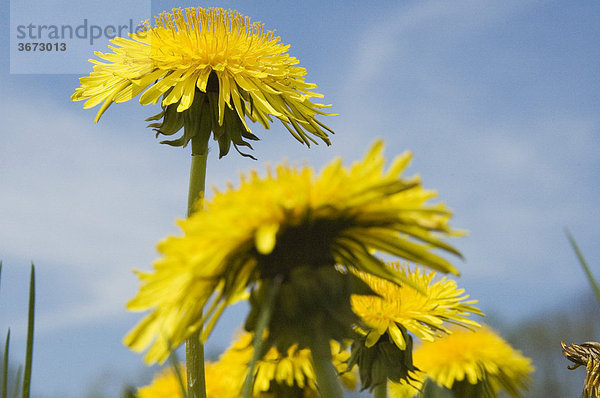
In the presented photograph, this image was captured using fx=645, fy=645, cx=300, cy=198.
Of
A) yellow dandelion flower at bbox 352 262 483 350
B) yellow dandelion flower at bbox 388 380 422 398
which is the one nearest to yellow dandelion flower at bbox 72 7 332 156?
yellow dandelion flower at bbox 352 262 483 350

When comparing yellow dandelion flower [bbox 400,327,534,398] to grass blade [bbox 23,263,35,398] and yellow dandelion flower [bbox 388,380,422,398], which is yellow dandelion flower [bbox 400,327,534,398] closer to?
yellow dandelion flower [bbox 388,380,422,398]

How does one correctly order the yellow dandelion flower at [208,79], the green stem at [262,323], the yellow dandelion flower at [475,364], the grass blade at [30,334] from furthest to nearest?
the yellow dandelion flower at [475,364]
the yellow dandelion flower at [208,79]
the grass blade at [30,334]
the green stem at [262,323]

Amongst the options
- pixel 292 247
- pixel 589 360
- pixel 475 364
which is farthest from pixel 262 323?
pixel 475 364

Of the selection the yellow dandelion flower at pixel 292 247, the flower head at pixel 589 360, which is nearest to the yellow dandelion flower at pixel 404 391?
the flower head at pixel 589 360

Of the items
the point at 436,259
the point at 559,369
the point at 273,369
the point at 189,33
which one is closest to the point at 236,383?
the point at 273,369

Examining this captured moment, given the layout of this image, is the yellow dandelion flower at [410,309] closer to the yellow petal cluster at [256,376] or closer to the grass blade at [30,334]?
the yellow petal cluster at [256,376]

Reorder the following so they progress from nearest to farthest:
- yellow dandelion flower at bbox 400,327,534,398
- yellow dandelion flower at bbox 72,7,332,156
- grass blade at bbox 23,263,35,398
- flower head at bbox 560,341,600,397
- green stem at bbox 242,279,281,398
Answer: green stem at bbox 242,279,281,398
grass blade at bbox 23,263,35,398
flower head at bbox 560,341,600,397
yellow dandelion flower at bbox 72,7,332,156
yellow dandelion flower at bbox 400,327,534,398
